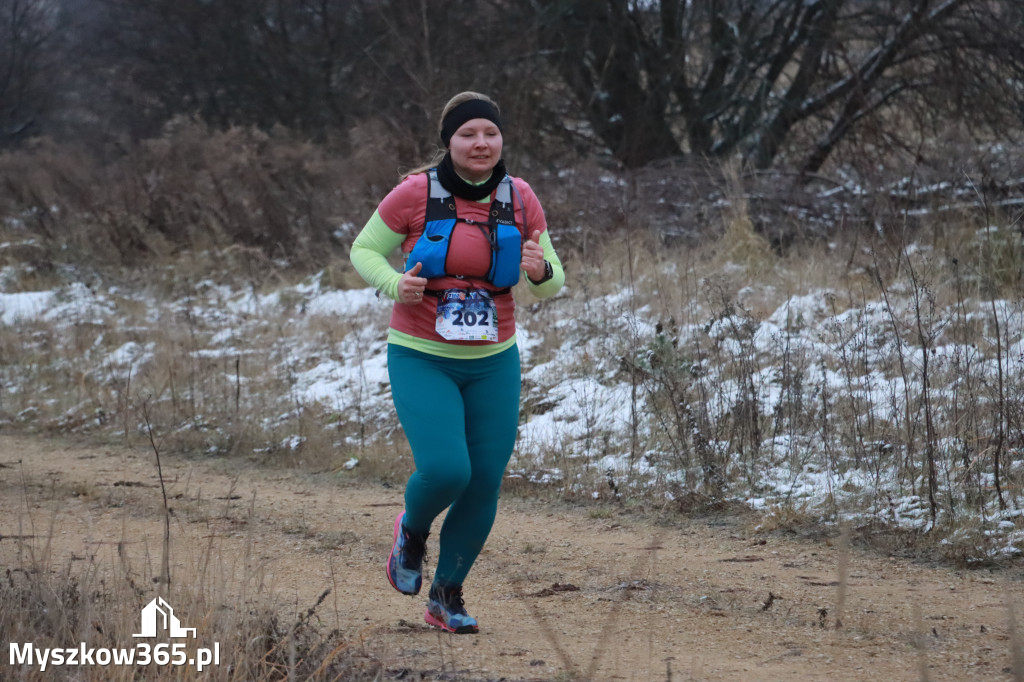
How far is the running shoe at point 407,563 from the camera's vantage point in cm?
414

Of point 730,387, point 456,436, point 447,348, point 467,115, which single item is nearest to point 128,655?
point 456,436

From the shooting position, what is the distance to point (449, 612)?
4.20 meters

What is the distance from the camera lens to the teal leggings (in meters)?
3.88

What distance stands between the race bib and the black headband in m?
0.60

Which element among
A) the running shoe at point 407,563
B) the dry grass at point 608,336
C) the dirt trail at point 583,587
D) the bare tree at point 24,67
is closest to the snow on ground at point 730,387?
the dry grass at point 608,336

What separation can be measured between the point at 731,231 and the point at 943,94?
12.7 feet

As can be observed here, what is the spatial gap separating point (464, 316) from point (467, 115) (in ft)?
2.49

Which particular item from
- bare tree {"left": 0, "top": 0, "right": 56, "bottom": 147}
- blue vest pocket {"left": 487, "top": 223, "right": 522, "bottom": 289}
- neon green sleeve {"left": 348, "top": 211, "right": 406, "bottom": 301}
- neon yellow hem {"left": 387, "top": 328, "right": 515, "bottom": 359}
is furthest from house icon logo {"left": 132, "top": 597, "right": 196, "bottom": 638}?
bare tree {"left": 0, "top": 0, "right": 56, "bottom": 147}

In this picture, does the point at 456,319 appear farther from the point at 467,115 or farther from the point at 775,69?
the point at 775,69

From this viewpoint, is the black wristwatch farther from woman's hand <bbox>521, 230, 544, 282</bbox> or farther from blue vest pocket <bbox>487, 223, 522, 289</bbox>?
blue vest pocket <bbox>487, 223, 522, 289</bbox>

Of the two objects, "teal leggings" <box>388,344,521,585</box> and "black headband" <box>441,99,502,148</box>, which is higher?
"black headband" <box>441,99,502,148</box>

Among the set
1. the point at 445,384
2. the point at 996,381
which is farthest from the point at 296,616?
the point at 996,381

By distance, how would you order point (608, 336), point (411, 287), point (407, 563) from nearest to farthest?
point (411, 287)
point (407, 563)
point (608, 336)

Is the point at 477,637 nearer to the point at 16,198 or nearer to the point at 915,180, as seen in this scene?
the point at 915,180
